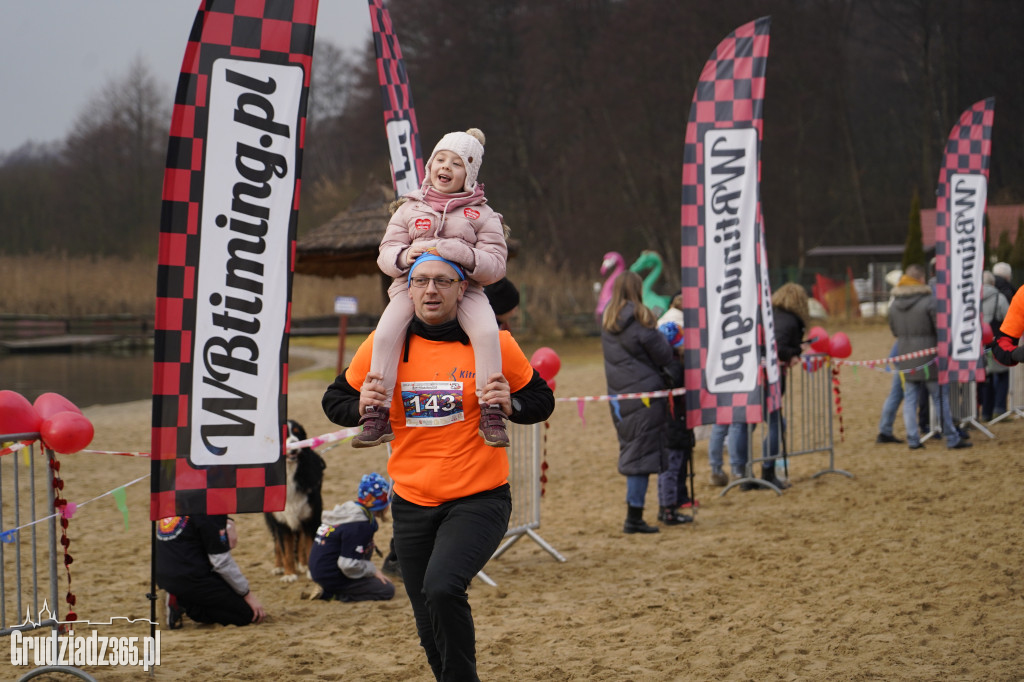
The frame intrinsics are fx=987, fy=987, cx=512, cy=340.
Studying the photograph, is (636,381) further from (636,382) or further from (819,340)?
(819,340)

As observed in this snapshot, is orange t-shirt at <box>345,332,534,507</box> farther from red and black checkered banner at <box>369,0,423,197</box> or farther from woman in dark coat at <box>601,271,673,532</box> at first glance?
woman in dark coat at <box>601,271,673,532</box>

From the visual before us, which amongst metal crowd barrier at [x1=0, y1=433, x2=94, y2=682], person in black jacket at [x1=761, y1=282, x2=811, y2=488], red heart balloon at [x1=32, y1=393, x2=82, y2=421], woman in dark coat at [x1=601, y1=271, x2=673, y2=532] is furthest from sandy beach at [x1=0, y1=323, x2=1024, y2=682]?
red heart balloon at [x1=32, y1=393, x2=82, y2=421]

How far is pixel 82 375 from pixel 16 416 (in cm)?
2325

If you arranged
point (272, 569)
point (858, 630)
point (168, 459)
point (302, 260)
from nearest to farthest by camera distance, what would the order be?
point (168, 459)
point (858, 630)
point (272, 569)
point (302, 260)

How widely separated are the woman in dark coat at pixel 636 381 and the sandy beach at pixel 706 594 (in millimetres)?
565

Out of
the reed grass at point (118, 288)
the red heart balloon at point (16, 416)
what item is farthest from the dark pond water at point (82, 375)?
the red heart balloon at point (16, 416)

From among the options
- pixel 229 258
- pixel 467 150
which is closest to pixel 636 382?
pixel 229 258

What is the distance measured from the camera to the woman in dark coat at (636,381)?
7535 millimetres

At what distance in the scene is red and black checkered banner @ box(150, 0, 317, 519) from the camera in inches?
170

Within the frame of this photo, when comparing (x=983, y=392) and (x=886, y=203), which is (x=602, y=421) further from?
(x=886, y=203)

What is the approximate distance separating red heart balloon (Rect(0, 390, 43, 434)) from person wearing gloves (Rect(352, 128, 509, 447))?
75.4 inches

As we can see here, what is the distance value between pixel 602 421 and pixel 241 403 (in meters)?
10.6

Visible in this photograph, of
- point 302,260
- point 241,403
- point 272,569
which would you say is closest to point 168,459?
point 241,403

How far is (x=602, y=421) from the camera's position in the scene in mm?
14711
